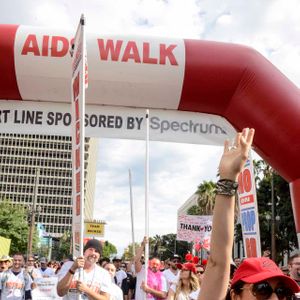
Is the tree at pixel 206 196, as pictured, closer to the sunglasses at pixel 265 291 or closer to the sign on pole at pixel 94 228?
the sign on pole at pixel 94 228

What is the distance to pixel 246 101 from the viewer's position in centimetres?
A: 588

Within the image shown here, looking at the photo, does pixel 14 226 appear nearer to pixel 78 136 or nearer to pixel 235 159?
pixel 78 136

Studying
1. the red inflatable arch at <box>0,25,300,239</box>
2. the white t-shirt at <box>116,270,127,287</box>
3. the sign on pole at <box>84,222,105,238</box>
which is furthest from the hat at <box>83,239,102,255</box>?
the sign on pole at <box>84,222,105,238</box>

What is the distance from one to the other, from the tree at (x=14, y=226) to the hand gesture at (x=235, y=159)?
1814 inches

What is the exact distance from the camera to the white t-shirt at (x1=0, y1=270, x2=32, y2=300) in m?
8.55

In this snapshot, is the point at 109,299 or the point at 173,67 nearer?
the point at 109,299

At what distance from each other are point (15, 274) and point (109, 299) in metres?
4.60

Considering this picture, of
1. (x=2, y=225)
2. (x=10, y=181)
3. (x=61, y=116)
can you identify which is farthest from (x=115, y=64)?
(x=10, y=181)

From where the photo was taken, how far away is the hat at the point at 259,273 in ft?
5.80

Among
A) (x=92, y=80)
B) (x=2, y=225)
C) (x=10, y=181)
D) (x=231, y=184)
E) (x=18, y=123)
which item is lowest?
(x=231, y=184)

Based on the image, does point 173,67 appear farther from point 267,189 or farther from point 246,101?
point 267,189

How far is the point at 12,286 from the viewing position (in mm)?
8570

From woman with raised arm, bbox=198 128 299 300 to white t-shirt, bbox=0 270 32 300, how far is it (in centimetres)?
745

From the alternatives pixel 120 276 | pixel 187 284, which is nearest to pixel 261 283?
pixel 187 284
